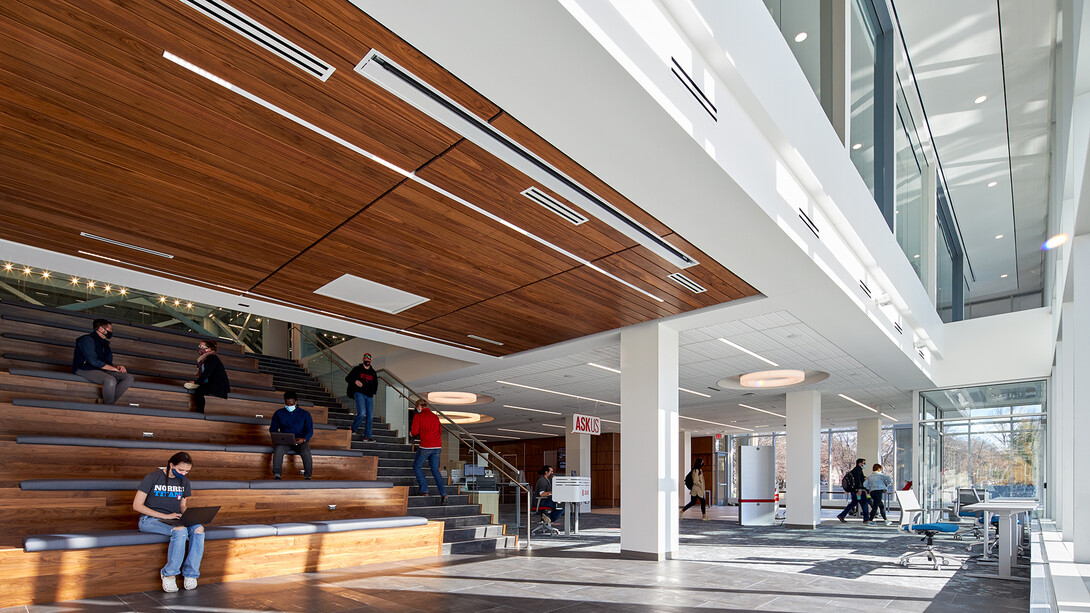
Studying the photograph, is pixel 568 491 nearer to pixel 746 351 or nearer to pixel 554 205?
pixel 746 351

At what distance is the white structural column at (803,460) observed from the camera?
16.3 meters

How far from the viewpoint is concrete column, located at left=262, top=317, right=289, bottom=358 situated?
1719 centimetres

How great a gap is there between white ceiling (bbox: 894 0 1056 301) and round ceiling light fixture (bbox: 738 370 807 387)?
624 centimetres

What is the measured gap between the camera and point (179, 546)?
6445 mm

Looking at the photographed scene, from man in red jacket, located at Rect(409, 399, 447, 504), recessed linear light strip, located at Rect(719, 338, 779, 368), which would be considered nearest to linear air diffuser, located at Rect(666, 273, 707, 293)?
recessed linear light strip, located at Rect(719, 338, 779, 368)

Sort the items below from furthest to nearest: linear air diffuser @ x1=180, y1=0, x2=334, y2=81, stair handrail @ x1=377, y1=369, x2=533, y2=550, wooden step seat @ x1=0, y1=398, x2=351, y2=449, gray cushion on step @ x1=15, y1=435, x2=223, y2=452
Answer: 1. stair handrail @ x1=377, y1=369, x2=533, y2=550
2. wooden step seat @ x1=0, y1=398, x2=351, y2=449
3. gray cushion on step @ x1=15, y1=435, x2=223, y2=452
4. linear air diffuser @ x1=180, y1=0, x2=334, y2=81

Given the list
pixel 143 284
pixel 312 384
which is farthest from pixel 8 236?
pixel 312 384

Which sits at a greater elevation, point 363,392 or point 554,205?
point 554,205

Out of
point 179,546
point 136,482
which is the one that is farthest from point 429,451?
point 179,546

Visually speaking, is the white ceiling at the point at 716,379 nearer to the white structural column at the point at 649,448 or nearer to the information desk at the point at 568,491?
the white structural column at the point at 649,448

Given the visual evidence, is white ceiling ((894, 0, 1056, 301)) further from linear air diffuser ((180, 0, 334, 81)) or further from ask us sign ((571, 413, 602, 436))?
linear air diffuser ((180, 0, 334, 81))

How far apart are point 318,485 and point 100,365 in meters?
3.18

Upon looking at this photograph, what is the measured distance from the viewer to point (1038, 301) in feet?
71.2

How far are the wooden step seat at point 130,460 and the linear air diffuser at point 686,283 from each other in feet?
19.1
